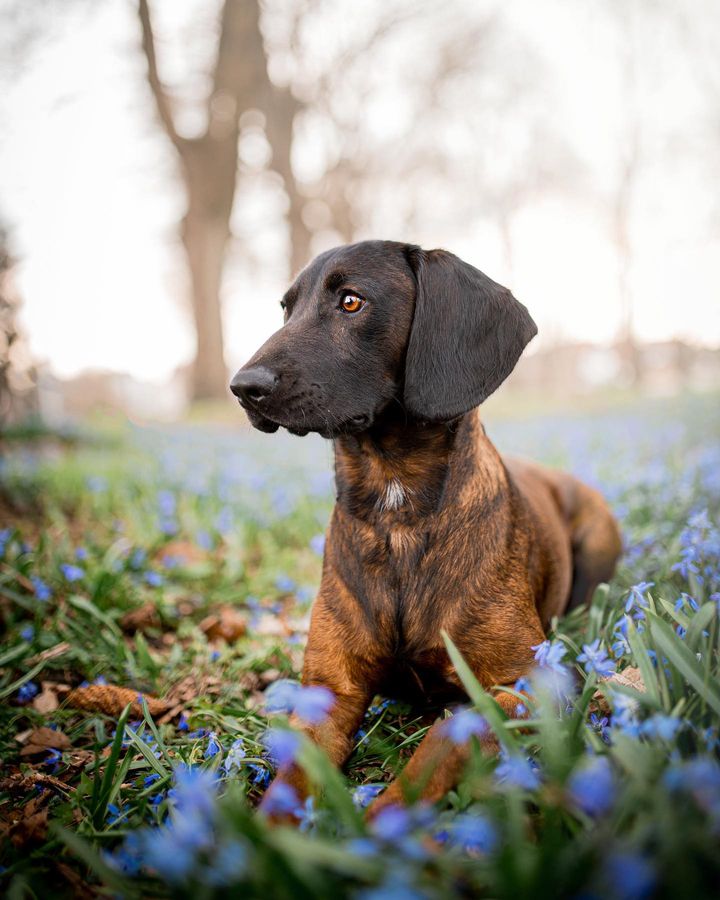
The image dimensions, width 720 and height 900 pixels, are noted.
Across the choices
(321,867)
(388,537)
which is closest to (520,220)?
(388,537)

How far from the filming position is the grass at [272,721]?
103 cm

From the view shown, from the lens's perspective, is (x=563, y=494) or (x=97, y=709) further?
(x=563, y=494)

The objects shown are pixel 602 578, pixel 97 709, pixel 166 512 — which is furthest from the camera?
pixel 166 512

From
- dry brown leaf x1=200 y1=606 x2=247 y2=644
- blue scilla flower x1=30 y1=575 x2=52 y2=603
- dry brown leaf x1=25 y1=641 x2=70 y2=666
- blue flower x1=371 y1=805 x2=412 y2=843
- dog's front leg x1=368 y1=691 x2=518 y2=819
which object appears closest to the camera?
blue flower x1=371 y1=805 x2=412 y2=843

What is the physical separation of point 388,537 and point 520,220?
2074 cm

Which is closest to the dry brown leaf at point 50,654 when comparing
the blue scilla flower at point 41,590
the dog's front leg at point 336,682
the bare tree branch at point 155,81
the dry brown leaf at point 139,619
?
the blue scilla flower at point 41,590

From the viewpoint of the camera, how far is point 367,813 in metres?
1.57

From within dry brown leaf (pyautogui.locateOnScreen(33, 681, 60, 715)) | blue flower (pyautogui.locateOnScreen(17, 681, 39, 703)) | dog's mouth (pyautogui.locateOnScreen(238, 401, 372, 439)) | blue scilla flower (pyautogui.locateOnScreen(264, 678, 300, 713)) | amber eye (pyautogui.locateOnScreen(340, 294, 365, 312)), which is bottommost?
dry brown leaf (pyautogui.locateOnScreen(33, 681, 60, 715))

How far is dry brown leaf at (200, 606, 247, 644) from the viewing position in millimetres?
3455

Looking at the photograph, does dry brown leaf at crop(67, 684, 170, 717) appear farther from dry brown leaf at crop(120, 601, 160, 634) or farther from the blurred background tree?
the blurred background tree

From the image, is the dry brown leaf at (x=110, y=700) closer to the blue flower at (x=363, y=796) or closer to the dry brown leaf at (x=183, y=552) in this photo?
the blue flower at (x=363, y=796)

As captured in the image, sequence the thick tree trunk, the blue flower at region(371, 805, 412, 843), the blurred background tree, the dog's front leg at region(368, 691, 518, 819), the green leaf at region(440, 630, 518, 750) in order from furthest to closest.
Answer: the thick tree trunk < the blurred background tree < the dog's front leg at region(368, 691, 518, 819) < the green leaf at region(440, 630, 518, 750) < the blue flower at region(371, 805, 412, 843)

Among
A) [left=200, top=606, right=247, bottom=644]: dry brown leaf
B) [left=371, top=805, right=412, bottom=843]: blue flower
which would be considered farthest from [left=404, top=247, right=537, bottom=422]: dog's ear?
[left=200, top=606, right=247, bottom=644]: dry brown leaf

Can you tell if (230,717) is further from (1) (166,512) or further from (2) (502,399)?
(2) (502,399)
